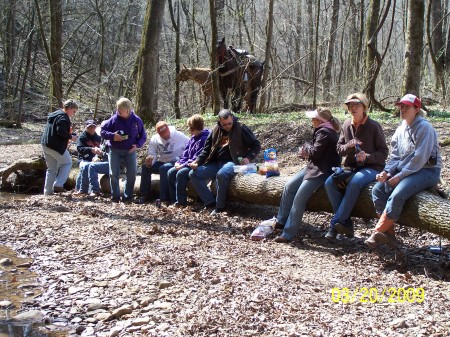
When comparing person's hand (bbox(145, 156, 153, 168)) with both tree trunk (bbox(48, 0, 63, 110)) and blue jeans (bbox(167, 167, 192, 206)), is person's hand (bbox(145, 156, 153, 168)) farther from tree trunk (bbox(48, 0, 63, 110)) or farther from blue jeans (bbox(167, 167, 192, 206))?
tree trunk (bbox(48, 0, 63, 110))

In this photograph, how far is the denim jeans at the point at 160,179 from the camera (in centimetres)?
899

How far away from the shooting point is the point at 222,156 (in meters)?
8.36

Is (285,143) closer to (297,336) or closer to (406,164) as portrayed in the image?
(406,164)

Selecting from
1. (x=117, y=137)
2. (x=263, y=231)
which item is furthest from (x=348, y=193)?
(x=117, y=137)

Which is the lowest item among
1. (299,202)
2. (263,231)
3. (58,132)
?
(263,231)

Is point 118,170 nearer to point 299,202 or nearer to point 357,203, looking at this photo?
point 299,202

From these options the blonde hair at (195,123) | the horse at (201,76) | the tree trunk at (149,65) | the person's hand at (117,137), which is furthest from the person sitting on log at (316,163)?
the horse at (201,76)

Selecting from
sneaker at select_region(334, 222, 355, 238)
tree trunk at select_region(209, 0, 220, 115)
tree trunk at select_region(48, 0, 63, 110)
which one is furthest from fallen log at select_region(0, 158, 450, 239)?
tree trunk at select_region(48, 0, 63, 110)

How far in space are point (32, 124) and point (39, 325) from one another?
20142 mm

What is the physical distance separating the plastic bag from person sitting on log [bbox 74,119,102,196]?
13.9 feet

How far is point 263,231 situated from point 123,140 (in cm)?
344

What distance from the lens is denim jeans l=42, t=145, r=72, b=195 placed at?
31.7ft

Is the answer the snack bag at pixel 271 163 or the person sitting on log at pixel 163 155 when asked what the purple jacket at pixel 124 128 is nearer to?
the person sitting on log at pixel 163 155

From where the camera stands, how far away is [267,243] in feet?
21.5
